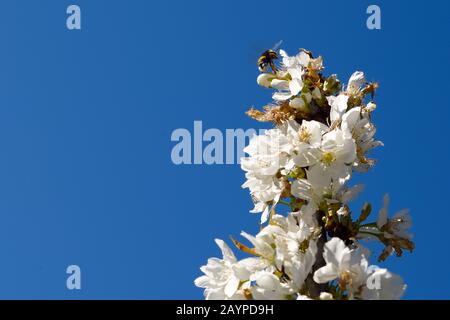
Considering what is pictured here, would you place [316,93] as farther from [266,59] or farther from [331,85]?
[266,59]

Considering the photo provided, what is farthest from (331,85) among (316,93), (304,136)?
(304,136)

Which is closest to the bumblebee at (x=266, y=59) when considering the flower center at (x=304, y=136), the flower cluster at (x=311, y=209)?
the flower cluster at (x=311, y=209)

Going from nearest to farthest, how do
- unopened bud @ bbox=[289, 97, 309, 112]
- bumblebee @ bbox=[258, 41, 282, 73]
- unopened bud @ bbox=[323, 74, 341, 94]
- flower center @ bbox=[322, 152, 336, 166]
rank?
flower center @ bbox=[322, 152, 336, 166]
unopened bud @ bbox=[289, 97, 309, 112]
unopened bud @ bbox=[323, 74, 341, 94]
bumblebee @ bbox=[258, 41, 282, 73]

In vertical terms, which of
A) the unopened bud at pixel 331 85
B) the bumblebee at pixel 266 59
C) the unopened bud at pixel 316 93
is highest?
the bumblebee at pixel 266 59

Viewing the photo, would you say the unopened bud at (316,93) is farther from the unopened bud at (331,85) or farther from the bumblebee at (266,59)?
the bumblebee at (266,59)

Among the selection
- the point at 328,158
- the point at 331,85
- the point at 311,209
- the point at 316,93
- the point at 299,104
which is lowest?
the point at 311,209

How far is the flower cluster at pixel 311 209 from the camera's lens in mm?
4652

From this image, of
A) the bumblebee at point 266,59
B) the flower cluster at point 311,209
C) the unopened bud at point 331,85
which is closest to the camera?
the flower cluster at point 311,209

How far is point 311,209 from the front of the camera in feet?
17.8

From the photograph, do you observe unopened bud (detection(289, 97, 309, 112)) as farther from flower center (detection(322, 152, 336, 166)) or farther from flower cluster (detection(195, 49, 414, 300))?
flower center (detection(322, 152, 336, 166))

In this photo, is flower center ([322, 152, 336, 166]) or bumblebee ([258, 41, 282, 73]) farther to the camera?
bumblebee ([258, 41, 282, 73])

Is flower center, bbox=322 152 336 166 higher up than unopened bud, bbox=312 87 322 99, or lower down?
lower down

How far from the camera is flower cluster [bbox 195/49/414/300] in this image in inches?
183

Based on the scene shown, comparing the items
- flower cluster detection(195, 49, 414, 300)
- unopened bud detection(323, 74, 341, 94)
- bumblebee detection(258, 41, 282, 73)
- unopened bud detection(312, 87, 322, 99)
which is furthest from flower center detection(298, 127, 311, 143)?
bumblebee detection(258, 41, 282, 73)
